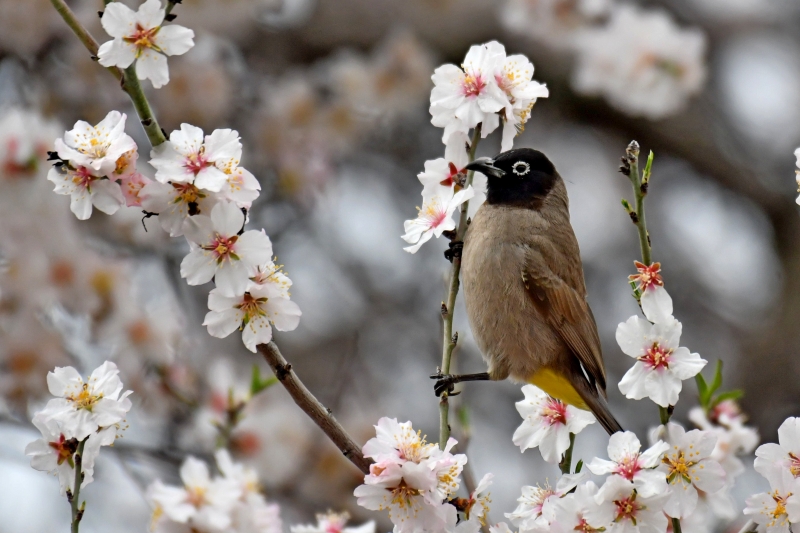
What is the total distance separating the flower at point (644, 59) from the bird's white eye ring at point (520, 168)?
268 cm

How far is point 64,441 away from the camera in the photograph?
2.07 metres

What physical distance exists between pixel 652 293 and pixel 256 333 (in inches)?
36.0

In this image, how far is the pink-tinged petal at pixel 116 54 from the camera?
1988mm

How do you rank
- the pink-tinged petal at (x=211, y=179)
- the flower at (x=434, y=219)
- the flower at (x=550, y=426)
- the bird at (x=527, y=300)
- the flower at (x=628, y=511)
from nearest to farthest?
the pink-tinged petal at (x=211, y=179) → the flower at (x=628, y=511) → the flower at (x=434, y=219) → the flower at (x=550, y=426) → the bird at (x=527, y=300)

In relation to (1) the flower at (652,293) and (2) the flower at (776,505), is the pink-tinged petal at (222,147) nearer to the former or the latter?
(1) the flower at (652,293)

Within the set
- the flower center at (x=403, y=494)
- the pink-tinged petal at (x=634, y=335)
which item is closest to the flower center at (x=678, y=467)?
the pink-tinged petal at (x=634, y=335)

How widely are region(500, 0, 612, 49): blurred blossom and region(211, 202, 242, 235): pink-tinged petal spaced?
4817 millimetres

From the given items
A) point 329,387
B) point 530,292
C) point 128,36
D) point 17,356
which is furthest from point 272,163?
point 128,36

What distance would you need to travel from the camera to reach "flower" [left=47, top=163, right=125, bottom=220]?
6.84ft

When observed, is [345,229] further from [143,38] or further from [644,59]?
[143,38]

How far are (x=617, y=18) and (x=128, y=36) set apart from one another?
502 cm

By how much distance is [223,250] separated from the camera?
203 cm

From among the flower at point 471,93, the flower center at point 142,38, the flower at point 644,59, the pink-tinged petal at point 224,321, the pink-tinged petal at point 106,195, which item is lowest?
the pink-tinged petal at point 224,321

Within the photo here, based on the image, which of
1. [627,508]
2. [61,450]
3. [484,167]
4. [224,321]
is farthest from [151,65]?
[627,508]
